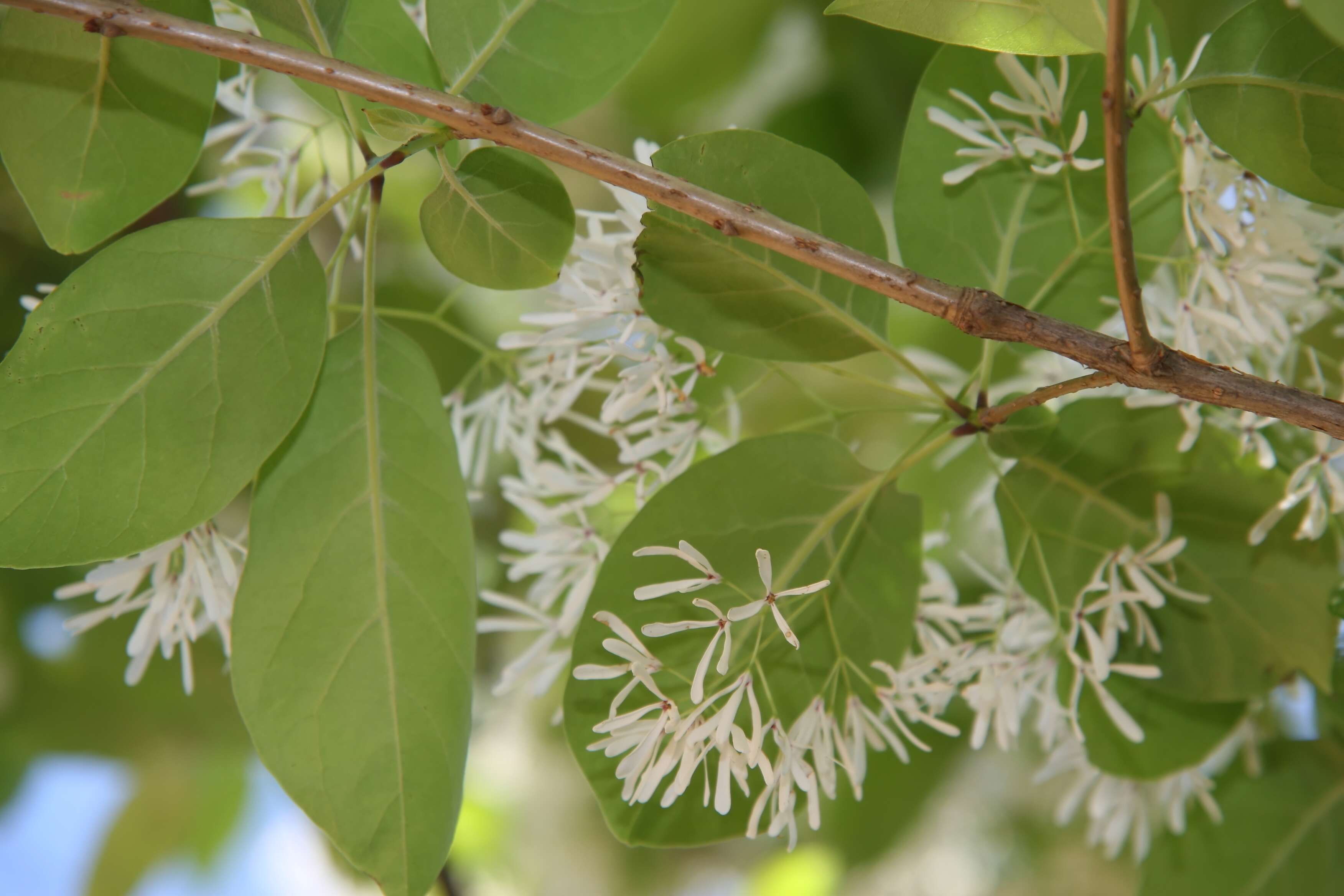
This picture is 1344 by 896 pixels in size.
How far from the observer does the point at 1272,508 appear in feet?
1.46

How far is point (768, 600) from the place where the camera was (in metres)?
0.36

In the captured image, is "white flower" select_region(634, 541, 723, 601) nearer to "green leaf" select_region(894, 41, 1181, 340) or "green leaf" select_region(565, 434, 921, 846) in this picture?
"green leaf" select_region(565, 434, 921, 846)

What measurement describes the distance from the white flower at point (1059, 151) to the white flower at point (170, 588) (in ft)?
1.23

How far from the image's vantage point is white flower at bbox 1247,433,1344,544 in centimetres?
42

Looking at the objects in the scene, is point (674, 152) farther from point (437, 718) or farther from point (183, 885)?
point (183, 885)

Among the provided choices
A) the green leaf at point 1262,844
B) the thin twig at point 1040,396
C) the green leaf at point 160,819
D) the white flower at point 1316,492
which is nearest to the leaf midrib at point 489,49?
the thin twig at point 1040,396

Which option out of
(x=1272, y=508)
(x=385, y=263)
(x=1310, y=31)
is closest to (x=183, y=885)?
(x=385, y=263)

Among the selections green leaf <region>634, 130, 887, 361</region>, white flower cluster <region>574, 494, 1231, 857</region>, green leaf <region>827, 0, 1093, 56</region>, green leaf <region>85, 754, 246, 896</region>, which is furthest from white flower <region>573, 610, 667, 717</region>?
green leaf <region>85, 754, 246, 896</region>

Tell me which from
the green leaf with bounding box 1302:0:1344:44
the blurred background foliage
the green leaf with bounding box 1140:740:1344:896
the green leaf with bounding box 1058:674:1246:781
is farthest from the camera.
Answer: the blurred background foliage

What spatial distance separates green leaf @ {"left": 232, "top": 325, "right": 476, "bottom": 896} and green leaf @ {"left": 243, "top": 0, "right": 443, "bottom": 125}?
0.11m

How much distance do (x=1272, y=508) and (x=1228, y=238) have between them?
0.12 m

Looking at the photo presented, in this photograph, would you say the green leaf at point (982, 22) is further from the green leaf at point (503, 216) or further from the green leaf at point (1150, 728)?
the green leaf at point (1150, 728)

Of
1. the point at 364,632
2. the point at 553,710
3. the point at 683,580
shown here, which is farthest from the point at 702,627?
the point at 553,710

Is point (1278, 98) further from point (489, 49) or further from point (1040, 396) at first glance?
point (489, 49)
